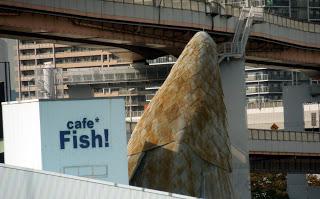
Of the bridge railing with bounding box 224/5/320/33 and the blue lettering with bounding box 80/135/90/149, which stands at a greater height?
the bridge railing with bounding box 224/5/320/33

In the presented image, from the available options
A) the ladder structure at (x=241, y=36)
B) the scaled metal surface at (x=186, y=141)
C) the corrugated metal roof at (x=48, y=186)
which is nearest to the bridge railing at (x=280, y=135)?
the ladder structure at (x=241, y=36)

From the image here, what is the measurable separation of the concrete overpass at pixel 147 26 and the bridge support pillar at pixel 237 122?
282cm

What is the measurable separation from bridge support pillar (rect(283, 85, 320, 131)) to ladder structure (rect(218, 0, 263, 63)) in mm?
36758

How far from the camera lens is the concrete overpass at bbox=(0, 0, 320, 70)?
8704cm

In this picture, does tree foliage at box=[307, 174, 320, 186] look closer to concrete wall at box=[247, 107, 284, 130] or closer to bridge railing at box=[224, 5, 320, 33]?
concrete wall at box=[247, 107, 284, 130]

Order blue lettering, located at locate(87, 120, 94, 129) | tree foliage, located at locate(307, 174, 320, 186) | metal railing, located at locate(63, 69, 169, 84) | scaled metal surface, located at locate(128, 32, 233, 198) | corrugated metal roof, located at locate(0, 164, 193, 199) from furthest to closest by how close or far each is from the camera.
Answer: tree foliage, located at locate(307, 174, 320, 186) < metal railing, located at locate(63, 69, 169, 84) < scaled metal surface, located at locate(128, 32, 233, 198) < blue lettering, located at locate(87, 120, 94, 129) < corrugated metal roof, located at locate(0, 164, 193, 199)

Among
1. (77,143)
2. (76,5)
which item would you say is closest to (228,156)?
(77,143)

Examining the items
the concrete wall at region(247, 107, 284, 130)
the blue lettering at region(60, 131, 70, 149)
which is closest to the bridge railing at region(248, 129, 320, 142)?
the blue lettering at region(60, 131, 70, 149)

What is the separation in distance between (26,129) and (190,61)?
55.3 feet

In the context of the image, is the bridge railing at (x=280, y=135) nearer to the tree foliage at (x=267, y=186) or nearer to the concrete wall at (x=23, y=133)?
the tree foliage at (x=267, y=186)

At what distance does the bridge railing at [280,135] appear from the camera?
11219cm

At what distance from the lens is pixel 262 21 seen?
4190 inches

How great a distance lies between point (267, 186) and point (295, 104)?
2359 centimetres

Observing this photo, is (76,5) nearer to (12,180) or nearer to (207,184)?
(207,184)
